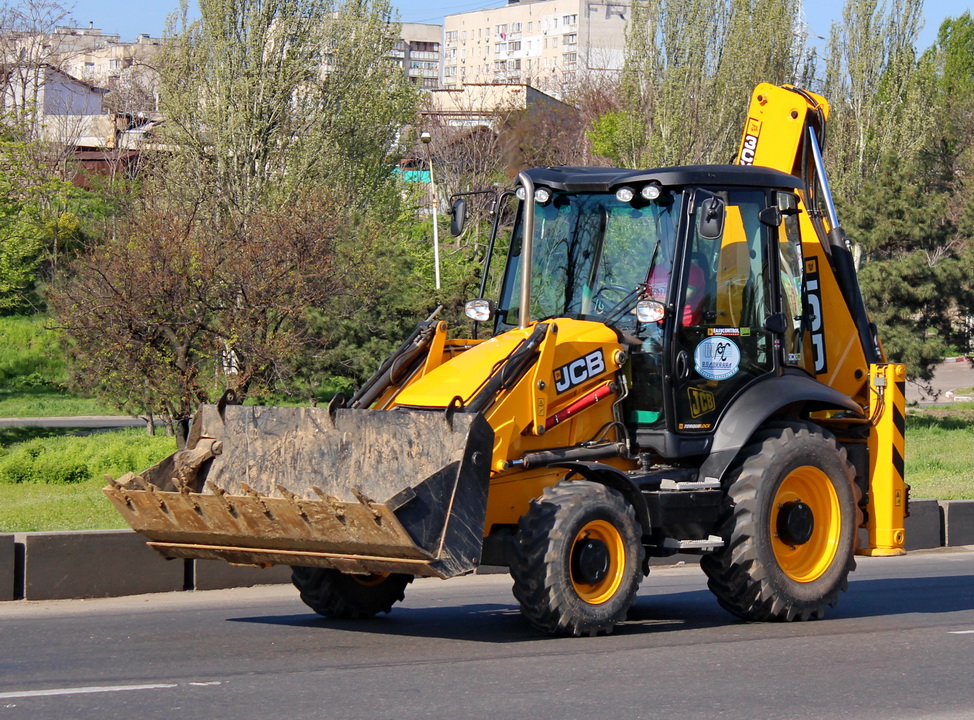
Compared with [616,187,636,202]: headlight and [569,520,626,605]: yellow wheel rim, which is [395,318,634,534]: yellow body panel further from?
[616,187,636,202]: headlight

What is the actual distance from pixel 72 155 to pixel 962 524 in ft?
161

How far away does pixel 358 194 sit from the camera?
121 ft

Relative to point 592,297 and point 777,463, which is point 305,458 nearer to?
point 592,297

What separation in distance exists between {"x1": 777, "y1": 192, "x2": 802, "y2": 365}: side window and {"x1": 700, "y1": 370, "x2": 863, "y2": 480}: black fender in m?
0.32

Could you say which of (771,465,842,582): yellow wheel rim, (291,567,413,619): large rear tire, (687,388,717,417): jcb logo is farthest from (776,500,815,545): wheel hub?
(291,567,413,619): large rear tire

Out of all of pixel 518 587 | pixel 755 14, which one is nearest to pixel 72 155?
pixel 755 14

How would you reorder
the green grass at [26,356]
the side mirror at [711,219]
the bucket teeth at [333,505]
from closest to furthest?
the bucket teeth at [333,505] → the side mirror at [711,219] → the green grass at [26,356]

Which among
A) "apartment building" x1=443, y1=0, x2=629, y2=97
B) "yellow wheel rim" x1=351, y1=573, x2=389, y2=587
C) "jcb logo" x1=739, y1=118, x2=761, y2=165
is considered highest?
"apartment building" x1=443, y1=0, x2=629, y2=97

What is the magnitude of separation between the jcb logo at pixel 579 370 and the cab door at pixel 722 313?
1.83 feet

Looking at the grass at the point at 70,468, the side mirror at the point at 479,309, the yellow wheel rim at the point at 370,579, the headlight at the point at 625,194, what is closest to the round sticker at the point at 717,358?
the headlight at the point at 625,194

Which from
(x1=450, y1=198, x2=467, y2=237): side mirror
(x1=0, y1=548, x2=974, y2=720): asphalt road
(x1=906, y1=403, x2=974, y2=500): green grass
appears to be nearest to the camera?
(x1=0, y1=548, x2=974, y2=720): asphalt road

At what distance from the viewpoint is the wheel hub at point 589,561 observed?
26.8 ft

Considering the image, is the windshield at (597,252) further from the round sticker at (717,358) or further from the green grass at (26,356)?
the green grass at (26,356)

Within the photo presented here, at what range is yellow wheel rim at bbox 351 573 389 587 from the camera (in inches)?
369
